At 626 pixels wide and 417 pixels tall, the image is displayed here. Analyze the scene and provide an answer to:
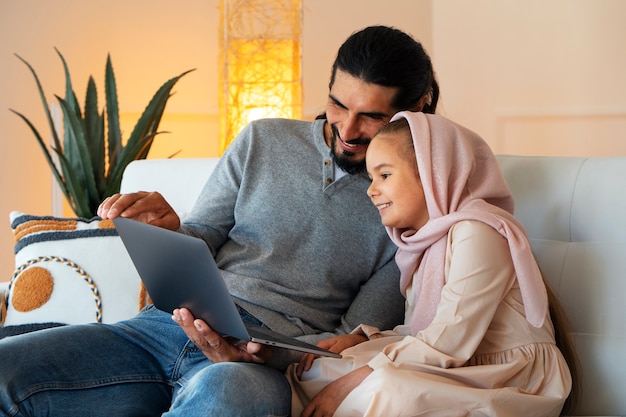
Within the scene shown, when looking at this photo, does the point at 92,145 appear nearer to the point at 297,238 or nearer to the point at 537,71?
the point at 297,238

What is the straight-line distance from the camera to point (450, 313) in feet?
4.99

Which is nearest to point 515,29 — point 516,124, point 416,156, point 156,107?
point 516,124

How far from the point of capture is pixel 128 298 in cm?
210

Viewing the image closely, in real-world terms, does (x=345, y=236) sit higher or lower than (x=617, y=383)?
higher

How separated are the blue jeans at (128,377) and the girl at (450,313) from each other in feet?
0.52

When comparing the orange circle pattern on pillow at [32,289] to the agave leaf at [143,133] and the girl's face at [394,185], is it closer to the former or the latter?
the girl's face at [394,185]

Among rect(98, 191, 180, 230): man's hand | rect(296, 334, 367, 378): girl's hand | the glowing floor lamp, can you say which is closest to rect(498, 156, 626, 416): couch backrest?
rect(296, 334, 367, 378): girl's hand

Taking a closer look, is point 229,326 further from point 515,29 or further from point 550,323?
point 515,29

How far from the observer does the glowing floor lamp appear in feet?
10.7

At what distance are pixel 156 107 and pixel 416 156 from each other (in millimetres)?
1976

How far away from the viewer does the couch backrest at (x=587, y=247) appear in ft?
5.65

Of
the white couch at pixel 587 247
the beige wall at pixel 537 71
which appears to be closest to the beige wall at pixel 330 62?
the beige wall at pixel 537 71

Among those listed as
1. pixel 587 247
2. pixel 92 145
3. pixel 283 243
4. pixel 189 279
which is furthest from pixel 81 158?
pixel 587 247

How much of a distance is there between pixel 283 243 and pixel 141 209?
33cm
